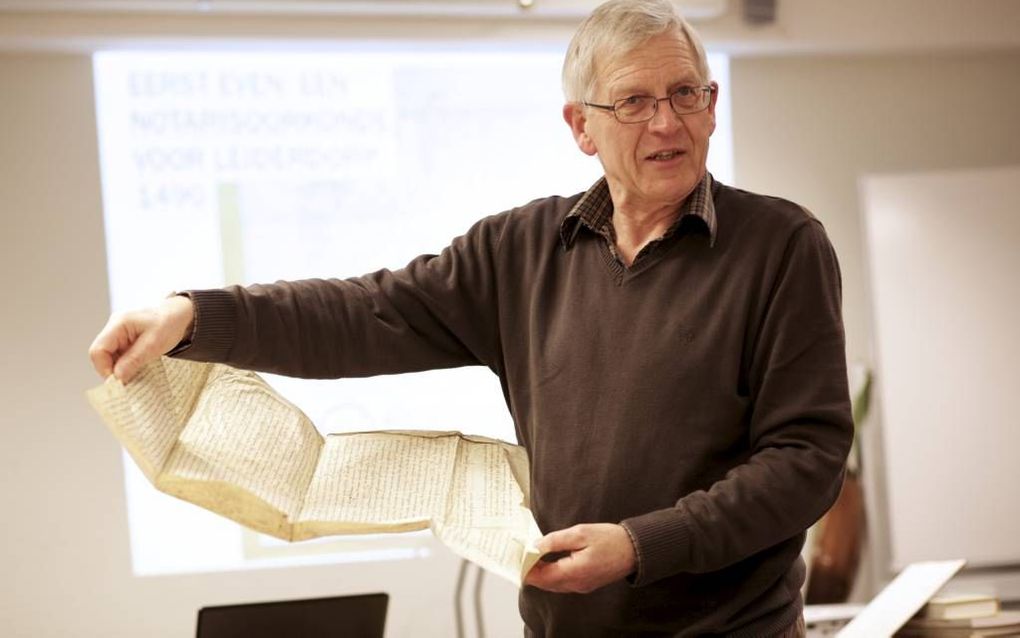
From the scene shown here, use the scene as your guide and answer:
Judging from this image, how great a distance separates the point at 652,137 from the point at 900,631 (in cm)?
182

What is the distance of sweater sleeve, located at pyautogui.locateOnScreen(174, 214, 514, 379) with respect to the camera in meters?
1.50

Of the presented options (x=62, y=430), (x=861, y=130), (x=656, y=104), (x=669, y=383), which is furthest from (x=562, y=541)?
(x=861, y=130)

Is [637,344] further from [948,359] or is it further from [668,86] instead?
[948,359]

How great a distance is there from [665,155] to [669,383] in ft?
1.04

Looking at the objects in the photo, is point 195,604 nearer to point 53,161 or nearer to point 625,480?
point 53,161

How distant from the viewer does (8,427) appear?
470 centimetres

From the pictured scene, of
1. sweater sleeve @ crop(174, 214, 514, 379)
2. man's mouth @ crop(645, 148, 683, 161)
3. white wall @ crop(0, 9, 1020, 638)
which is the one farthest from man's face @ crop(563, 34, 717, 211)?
white wall @ crop(0, 9, 1020, 638)

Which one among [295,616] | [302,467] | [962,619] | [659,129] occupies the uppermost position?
[659,129]

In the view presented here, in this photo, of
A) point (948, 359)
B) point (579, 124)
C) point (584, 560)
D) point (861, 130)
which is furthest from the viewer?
point (861, 130)

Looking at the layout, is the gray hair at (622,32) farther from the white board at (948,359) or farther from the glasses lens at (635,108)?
the white board at (948,359)

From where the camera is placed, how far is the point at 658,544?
132 centimetres

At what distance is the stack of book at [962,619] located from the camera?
2658mm

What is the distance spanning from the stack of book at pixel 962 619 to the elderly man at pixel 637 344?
52.5 inches

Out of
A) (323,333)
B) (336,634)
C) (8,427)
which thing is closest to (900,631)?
(336,634)
